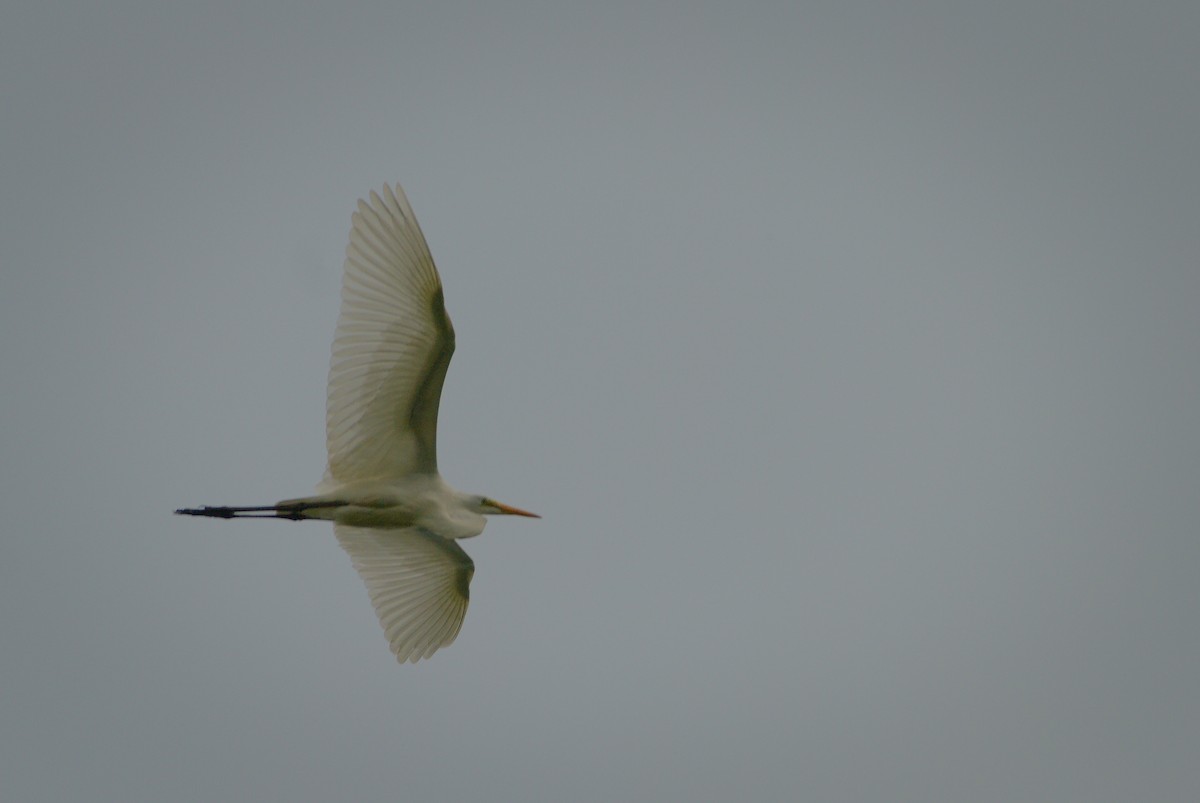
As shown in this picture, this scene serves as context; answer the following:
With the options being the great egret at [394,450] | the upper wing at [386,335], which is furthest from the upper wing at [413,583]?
the upper wing at [386,335]

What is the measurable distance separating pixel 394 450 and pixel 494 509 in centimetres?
100

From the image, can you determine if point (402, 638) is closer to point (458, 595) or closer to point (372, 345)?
point (458, 595)

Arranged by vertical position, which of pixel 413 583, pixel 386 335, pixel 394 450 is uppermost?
pixel 386 335

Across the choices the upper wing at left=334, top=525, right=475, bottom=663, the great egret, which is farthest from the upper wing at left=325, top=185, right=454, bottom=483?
the upper wing at left=334, top=525, right=475, bottom=663

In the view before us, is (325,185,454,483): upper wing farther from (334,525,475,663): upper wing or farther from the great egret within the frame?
(334,525,475,663): upper wing

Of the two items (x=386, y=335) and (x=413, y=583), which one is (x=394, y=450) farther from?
(x=413, y=583)

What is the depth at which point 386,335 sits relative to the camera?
29.9 feet

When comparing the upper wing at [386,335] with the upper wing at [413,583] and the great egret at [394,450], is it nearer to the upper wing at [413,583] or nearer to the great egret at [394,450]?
the great egret at [394,450]

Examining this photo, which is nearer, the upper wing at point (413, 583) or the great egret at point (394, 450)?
→ the great egret at point (394, 450)

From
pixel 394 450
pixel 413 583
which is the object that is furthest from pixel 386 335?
pixel 413 583

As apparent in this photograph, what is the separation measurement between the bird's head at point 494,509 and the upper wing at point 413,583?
32 centimetres

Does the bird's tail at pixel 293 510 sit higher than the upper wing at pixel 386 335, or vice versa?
the upper wing at pixel 386 335

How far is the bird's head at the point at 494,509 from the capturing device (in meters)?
10.2

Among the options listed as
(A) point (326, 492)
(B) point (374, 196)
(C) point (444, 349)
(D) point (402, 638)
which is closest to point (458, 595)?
(D) point (402, 638)
